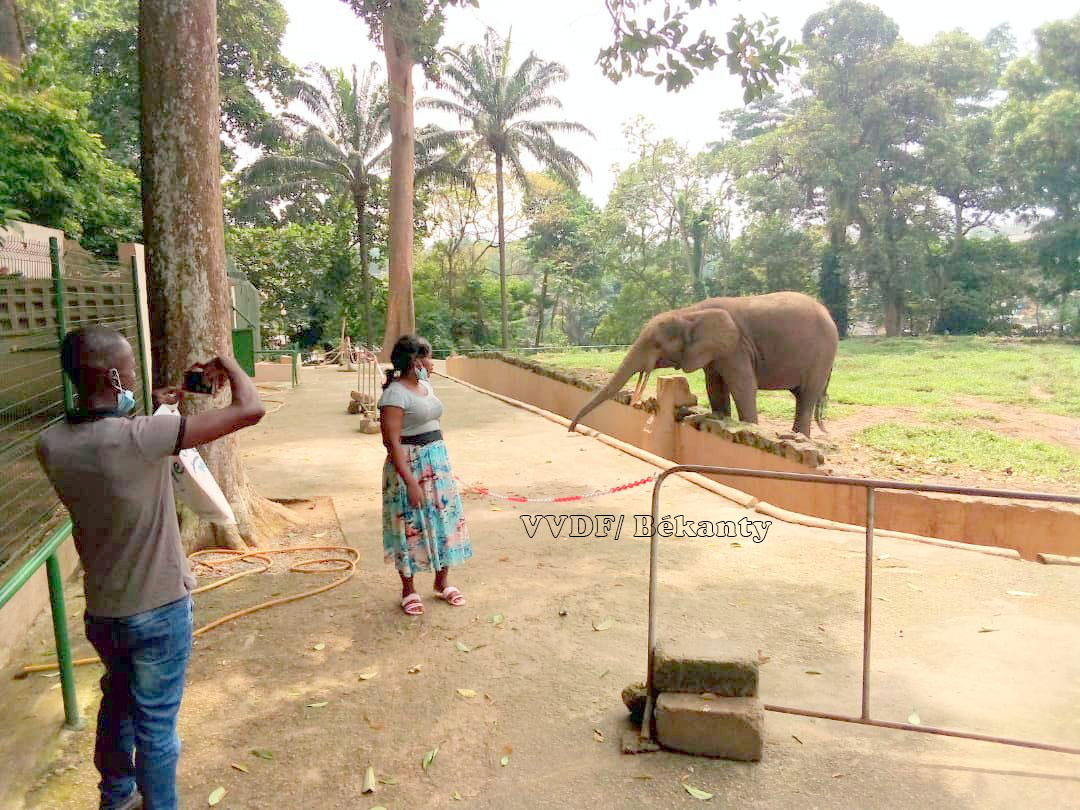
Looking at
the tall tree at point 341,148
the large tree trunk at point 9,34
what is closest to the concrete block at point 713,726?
the large tree trunk at point 9,34

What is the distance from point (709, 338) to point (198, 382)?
7925 millimetres

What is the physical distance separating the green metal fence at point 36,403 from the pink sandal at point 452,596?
73.2 inches

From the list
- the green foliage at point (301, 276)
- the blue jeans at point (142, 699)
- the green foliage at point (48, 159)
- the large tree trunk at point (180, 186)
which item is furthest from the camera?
the green foliage at point (301, 276)

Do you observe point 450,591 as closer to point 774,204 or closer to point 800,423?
point 800,423

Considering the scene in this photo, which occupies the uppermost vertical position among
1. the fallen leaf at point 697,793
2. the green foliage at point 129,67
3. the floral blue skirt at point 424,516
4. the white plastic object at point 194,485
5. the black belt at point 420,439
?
the green foliage at point 129,67

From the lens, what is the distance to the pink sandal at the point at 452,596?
4.46 m

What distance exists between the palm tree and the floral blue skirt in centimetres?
2559

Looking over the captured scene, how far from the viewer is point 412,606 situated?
4.34 meters

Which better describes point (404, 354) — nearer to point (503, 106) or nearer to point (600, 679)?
point (600, 679)

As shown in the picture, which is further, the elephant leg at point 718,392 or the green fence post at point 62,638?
the elephant leg at point 718,392

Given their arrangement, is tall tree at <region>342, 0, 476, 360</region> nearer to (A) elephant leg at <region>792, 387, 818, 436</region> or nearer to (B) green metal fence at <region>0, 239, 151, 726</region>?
(A) elephant leg at <region>792, 387, 818, 436</region>

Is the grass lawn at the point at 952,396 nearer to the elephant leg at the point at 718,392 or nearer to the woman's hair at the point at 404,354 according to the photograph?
the elephant leg at the point at 718,392

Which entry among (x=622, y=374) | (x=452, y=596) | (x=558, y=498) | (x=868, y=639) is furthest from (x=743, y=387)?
(x=868, y=639)

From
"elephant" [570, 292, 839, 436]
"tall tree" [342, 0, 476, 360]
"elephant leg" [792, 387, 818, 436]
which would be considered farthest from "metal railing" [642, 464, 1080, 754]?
"tall tree" [342, 0, 476, 360]
